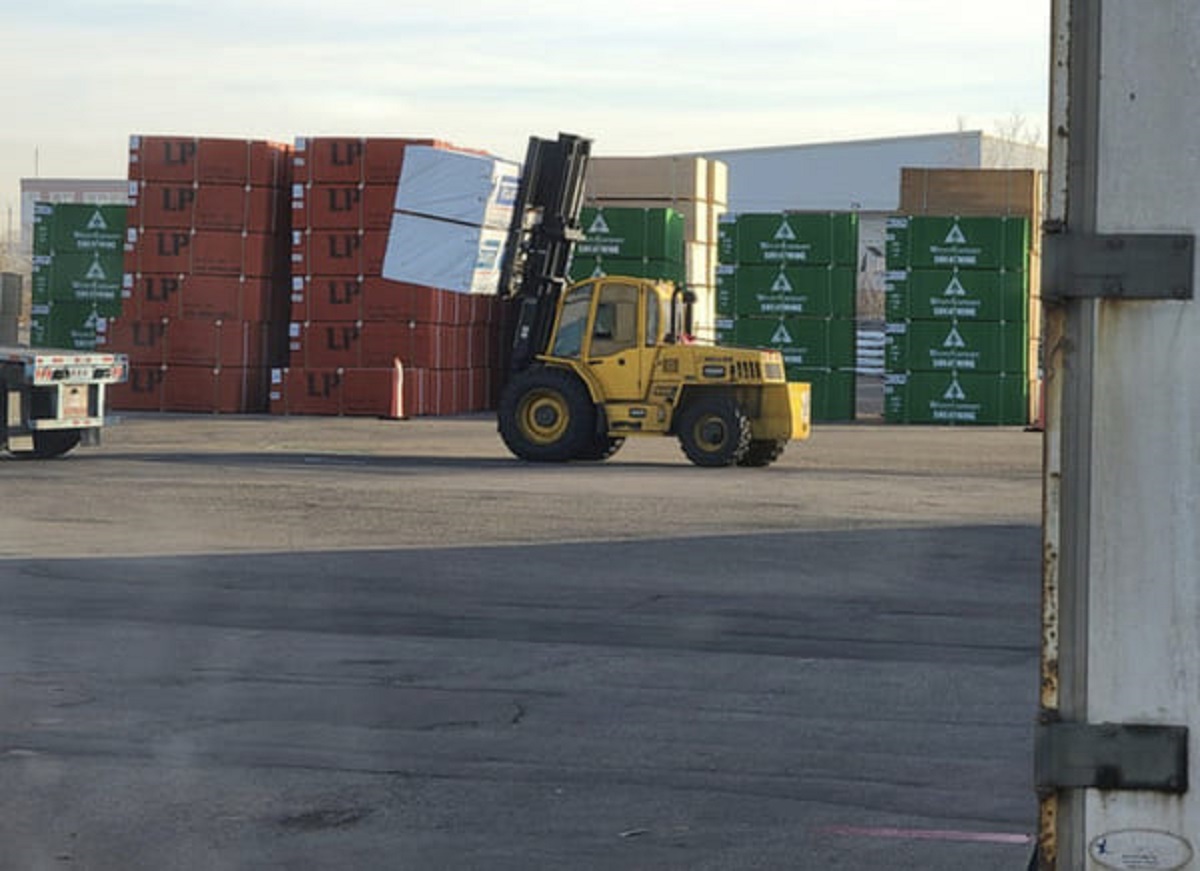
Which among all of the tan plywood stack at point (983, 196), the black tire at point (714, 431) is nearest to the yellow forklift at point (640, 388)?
the black tire at point (714, 431)

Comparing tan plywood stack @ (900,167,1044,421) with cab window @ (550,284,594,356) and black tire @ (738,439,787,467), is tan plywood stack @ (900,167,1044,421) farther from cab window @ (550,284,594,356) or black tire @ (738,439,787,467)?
cab window @ (550,284,594,356)

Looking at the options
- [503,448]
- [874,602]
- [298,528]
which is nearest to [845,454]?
[503,448]

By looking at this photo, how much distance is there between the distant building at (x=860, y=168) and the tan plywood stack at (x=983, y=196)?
122 feet

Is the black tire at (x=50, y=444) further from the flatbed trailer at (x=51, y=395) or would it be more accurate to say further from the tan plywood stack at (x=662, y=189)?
the tan plywood stack at (x=662, y=189)

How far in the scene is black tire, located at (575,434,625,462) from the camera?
939 inches

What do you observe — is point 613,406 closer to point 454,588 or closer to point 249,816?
point 454,588

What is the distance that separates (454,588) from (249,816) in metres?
6.08

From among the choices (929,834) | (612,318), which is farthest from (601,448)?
(929,834)

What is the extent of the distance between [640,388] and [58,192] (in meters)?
141

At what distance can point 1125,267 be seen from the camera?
303cm

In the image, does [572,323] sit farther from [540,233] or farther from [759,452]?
[759,452]

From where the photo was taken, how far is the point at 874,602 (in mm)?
12930

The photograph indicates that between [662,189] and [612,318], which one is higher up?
[662,189]

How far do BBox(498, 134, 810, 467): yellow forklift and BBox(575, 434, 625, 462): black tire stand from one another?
0.10 feet
